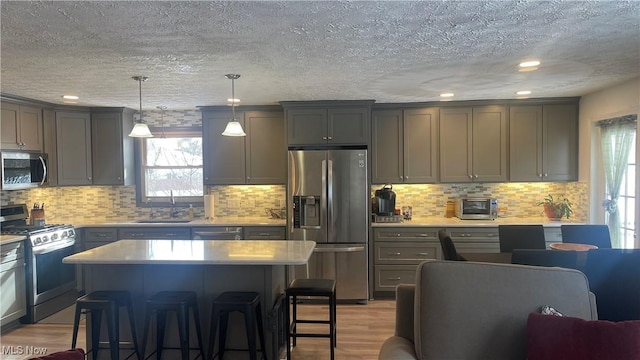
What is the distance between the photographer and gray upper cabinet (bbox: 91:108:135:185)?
5375 millimetres

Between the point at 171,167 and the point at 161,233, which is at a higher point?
the point at 171,167

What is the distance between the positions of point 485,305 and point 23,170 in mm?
4865

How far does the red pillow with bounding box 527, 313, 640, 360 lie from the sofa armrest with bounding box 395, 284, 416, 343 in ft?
2.07

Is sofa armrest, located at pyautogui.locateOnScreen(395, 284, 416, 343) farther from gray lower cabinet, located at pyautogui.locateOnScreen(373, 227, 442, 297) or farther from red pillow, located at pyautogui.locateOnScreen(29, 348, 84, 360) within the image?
gray lower cabinet, located at pyautogui.locateOnScreen(373, 227, 442, 297)

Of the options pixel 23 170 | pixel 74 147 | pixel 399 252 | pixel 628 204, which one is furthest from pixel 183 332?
pixel 628 204

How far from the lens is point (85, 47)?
2.74 metres

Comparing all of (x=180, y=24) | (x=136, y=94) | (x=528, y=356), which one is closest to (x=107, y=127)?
(x=136, y=94)

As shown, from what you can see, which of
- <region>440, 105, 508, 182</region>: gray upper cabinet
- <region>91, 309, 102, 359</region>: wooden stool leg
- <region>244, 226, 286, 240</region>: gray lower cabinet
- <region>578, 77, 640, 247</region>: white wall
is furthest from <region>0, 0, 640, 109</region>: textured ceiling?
<region>91, 309, 102, 359</region>: wooden stool leg

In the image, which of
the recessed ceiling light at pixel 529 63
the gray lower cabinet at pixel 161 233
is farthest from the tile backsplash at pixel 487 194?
the gray lower cabinet at pixel 161 233

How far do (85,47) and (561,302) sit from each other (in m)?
3.17

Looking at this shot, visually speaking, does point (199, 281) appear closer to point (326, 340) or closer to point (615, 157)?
point (326, 340)

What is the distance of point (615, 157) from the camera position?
4293 millimetres

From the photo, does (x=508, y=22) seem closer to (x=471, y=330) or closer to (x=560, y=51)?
(x=560, y=51)

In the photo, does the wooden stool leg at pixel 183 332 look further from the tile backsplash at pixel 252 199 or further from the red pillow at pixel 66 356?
the tile backsplash at pixel 252 199
